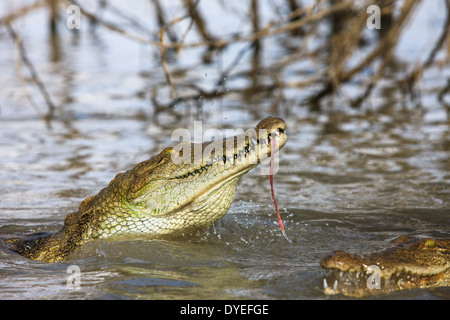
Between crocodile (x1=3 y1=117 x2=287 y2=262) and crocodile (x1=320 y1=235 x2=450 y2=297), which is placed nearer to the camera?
crocodile (x1=320 y1=235 x2=450 y2=297)

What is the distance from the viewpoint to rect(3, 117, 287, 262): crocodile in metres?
3.79

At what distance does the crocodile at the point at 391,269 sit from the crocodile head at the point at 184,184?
0.88m

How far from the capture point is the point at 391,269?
333 centimetres

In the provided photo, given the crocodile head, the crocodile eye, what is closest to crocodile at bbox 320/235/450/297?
the crocodile eye

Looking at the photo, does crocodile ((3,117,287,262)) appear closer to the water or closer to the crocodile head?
the crocodile head

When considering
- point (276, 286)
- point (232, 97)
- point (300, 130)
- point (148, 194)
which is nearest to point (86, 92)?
point (232, 97)

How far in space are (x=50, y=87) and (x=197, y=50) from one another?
6.09 m

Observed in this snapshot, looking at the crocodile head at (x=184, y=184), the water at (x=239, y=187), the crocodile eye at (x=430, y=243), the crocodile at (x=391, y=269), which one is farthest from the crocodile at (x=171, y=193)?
the crocodile eye at (x=430, y=243)

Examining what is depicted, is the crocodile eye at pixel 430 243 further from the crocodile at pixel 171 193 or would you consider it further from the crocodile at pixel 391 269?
the crocodile at pixel 171 193

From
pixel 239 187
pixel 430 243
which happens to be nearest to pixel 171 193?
pixel 430 243

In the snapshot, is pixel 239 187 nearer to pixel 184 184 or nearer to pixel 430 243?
pixel 184 184

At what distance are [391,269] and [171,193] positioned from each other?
57.6 inches

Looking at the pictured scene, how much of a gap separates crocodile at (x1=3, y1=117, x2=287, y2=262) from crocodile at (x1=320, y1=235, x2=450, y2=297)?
886 millimetres
